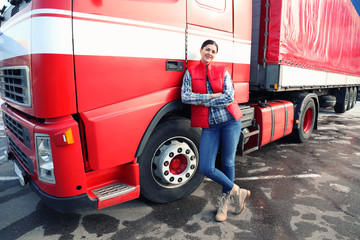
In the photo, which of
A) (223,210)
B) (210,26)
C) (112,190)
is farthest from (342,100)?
(112,190)

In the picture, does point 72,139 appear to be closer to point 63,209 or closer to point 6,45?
point 63,209

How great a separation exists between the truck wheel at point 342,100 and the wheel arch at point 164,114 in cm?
918

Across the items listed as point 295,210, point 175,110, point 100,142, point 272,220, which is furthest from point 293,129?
point 100,142

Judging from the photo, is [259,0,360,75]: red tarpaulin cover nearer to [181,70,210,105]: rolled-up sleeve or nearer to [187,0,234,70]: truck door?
[187,0,234,70]: truck door

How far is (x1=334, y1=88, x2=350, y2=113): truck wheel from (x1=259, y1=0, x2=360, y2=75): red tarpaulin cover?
1.81 m

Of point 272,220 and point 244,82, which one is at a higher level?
point 244,82

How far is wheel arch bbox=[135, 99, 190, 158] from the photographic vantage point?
2.46 m

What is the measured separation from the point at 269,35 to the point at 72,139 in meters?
3.43

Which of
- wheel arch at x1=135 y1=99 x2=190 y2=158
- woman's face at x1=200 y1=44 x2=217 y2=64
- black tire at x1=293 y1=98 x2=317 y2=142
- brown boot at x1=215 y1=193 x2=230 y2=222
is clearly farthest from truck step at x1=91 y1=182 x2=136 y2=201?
black tire at x1=293 y1=98 x2=317 y2=142

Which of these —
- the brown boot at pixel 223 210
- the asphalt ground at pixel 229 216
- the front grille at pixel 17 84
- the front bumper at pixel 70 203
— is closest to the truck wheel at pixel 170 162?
the asphalt ground at pixel 229 216

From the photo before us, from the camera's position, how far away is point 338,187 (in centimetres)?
346

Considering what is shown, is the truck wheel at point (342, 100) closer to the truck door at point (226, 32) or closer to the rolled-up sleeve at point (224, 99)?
the truck door at point (226, 32)

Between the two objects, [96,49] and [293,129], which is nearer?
[96,49]

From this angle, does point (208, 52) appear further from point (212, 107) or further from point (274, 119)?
point (274, 119)
